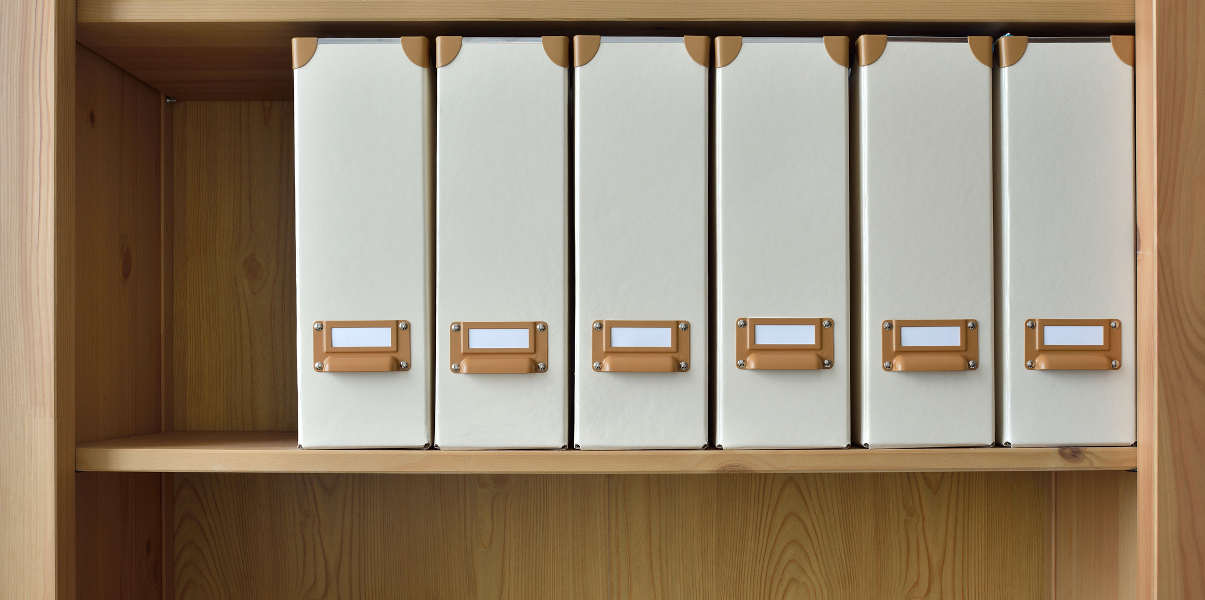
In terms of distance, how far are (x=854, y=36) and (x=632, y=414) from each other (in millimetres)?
455

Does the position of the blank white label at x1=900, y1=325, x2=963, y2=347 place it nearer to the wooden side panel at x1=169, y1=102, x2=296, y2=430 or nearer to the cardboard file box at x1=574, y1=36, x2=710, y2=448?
the cardboard file box at x1=574, y1=36, x2=710, y2=448

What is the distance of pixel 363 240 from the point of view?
767mm

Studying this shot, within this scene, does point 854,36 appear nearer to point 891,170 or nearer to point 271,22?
point 891,170

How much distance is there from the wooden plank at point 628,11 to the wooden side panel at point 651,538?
1.82 feet

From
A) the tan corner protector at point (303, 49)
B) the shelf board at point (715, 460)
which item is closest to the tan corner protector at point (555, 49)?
the tan corner protector at point (303, 49)

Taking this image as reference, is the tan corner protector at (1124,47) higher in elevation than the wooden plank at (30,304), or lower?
higher

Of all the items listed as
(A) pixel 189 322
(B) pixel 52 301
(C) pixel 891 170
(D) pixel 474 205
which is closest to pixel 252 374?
(A) pixel 189 322

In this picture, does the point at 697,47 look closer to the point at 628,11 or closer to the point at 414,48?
the point at 628,11

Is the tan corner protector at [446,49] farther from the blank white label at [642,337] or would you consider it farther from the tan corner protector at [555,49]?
the blank white label at [642,337]

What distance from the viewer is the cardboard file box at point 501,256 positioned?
0.76 m

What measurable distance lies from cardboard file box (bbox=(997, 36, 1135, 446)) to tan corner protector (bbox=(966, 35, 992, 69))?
0.07 feet

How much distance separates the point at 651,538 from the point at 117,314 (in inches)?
26.8

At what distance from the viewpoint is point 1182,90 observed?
0.73 metres

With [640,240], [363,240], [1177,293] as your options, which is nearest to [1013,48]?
[1177,293]
